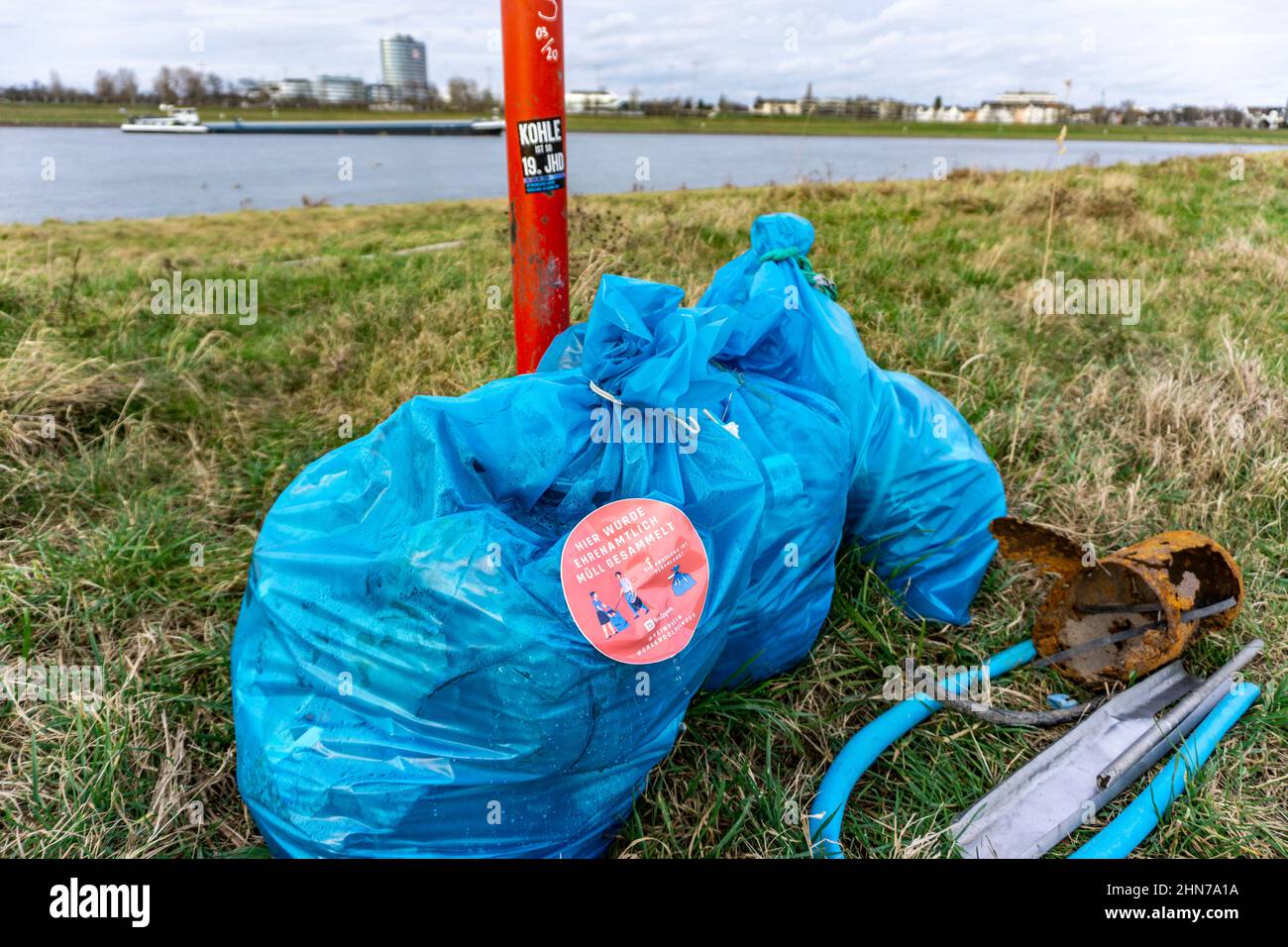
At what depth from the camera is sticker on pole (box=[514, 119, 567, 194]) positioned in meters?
1.80

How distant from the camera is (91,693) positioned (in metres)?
1.67

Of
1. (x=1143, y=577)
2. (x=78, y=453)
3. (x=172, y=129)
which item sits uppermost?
(x=172, y=129)

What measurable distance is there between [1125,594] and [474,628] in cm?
162

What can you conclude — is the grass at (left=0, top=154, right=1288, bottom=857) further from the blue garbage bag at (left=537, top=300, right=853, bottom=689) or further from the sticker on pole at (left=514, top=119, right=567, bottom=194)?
the sticker on pole at (left=514, top=119, right=567, bottom=194)

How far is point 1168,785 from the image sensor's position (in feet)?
5.17

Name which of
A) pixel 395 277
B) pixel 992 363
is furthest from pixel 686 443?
pixel 395 277

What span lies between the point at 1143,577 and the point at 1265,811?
51 centimetres

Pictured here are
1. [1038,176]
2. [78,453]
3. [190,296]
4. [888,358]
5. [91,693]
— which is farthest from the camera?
[1038,176]

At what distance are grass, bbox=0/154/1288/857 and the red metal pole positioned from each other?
0.97 meters

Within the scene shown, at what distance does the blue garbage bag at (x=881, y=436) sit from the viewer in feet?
6.29

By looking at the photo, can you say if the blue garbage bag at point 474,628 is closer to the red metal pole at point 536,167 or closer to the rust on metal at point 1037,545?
the red metal pole at point 536,167
